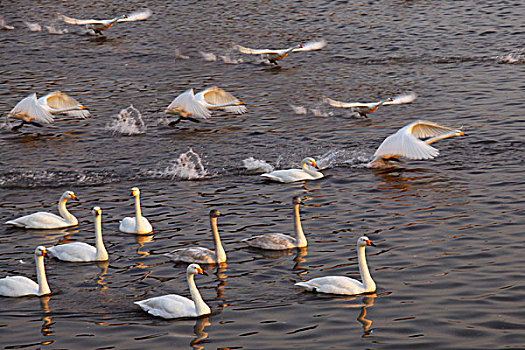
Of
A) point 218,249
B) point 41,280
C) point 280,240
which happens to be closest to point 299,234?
point 280,240

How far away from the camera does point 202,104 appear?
22.5m

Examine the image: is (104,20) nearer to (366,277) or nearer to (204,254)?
(204,254)

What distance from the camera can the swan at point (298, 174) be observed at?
688 inches

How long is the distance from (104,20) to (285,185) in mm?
19347

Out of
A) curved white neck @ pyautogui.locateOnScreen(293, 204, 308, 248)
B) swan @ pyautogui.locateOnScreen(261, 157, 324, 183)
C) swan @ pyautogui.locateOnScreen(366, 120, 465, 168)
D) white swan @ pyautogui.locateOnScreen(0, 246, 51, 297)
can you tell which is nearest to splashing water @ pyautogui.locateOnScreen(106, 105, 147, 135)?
swan @ pyautogui.locateOnScreen(261, 157, 324, 183)

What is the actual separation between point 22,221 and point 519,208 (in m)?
7.93

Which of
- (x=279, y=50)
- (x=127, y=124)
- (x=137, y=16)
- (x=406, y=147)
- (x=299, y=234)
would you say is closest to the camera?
(x=299, y=234)

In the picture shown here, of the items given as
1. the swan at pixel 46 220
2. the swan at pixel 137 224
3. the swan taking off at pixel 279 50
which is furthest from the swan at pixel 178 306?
the swan taking off at pixel 279 50

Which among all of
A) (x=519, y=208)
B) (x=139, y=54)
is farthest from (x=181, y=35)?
(x=519, y=208)

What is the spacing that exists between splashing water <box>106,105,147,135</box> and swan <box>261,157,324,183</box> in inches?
199

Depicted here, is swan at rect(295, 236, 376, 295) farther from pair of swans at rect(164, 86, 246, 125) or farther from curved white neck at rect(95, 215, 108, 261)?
pair of swans at rect(164, 86, 246, 125)

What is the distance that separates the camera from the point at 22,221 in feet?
50.2

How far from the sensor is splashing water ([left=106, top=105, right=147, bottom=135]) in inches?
848

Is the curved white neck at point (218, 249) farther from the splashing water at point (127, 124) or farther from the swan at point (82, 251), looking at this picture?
the splashing water at point (127, 124)
